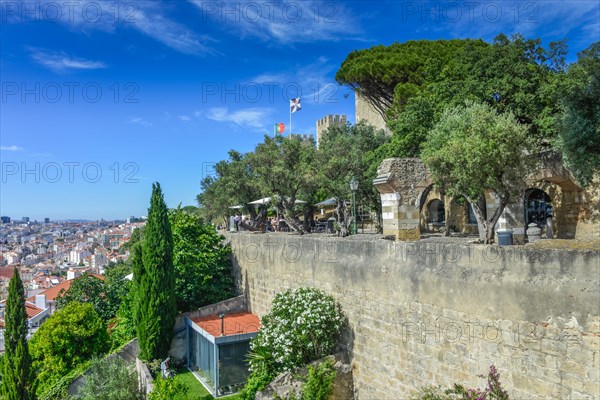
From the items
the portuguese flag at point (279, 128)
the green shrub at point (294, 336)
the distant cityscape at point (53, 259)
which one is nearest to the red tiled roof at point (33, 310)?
the distant cityscape at point (53, 259)

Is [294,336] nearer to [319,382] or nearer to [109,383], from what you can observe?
[319,382]

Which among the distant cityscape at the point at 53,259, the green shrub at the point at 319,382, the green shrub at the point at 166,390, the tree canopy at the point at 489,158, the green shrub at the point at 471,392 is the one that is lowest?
the distant cityscape at the point at 53,259

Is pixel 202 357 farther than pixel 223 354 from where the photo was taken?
Yes

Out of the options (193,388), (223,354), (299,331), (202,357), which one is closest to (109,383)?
(193,388)

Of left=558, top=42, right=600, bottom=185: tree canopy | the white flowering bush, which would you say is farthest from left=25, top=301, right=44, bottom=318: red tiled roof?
left=558, top=42, right=600, bottom=185: tree canopy

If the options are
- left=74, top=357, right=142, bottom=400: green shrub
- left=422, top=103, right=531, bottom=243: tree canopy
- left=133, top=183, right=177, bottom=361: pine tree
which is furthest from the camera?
left=133, top=183, right=177, bottom=361: pine tree

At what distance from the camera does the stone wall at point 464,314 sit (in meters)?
6.48

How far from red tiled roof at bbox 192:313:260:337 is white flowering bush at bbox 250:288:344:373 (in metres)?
2.41

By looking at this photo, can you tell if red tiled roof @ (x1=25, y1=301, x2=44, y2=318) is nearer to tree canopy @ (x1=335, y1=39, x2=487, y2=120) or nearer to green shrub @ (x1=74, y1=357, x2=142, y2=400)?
green shrub @ (x1=74, y1=357, x2=142, y2=400)

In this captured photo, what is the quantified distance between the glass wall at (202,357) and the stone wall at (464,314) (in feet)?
14.0

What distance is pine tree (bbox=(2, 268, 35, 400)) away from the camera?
47.2 ft

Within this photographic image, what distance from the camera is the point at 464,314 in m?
8.03

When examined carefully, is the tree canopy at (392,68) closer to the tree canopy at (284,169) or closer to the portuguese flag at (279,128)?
the tree canopy at (284,169)

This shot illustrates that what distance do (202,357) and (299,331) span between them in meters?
5.16
